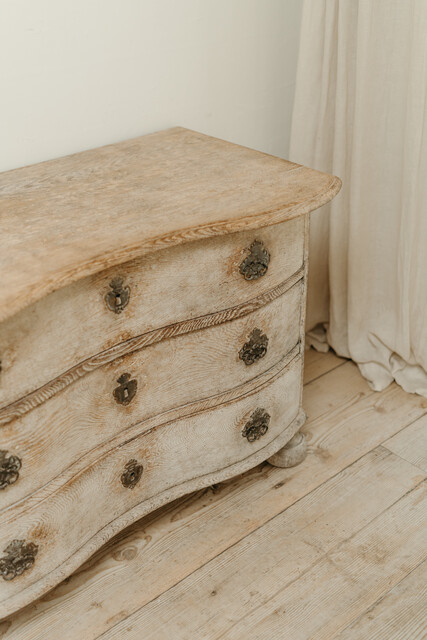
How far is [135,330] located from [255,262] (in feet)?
0.93

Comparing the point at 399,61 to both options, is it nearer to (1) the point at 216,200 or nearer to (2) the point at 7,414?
(1) the point at 216,200

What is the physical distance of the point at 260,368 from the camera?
64.3 inches

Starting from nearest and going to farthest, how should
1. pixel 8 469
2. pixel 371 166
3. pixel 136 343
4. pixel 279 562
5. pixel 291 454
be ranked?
1. pixel 8 469
2. pixel 136 343
3. pixel 279 562
4. pixel 291 454
5. pixel 371 166

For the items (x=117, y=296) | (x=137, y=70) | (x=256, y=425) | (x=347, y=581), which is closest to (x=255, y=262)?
(x=117, y=296)

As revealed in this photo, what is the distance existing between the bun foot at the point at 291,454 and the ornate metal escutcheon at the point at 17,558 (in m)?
0.70

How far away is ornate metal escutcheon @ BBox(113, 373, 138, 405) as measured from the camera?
140 cm

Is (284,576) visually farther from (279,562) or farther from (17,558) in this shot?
(17,558)

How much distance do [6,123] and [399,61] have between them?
3.23ft

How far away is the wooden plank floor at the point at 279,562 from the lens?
4.92ft

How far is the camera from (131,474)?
153 centimetres

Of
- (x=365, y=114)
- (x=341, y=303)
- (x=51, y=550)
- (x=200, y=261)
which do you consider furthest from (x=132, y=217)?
(x=341, y=303)

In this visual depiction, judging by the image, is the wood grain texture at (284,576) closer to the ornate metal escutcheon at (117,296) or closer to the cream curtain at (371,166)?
the cream curtain at (371,166)

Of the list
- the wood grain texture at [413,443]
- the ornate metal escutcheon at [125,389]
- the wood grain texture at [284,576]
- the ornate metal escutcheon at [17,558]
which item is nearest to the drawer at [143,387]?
the ornate metal escutcheon at [125,389]

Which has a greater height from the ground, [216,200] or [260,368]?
[216,200]
